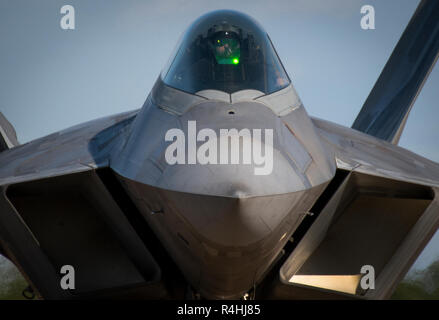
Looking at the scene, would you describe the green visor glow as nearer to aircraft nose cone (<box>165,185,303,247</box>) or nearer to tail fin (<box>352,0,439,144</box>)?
aircraft nose cone (<box>165,185,303,247</box>)

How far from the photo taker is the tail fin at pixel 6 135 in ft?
18.7

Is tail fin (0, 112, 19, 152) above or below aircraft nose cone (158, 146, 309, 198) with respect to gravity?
below

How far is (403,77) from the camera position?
22.1 ft

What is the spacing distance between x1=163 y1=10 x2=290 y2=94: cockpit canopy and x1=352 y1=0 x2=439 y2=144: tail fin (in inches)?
111

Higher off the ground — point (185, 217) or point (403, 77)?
point (403, 77)

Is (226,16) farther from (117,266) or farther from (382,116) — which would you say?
(382,116)

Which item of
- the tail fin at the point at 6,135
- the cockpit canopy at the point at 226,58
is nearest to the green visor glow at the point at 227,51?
the cockpit canopy at the point at 226,58

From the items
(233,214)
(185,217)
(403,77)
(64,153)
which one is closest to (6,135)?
(64,153)

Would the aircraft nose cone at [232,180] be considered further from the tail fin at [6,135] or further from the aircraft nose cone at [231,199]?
the tail fin at [6,135]

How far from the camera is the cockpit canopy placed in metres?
3.78

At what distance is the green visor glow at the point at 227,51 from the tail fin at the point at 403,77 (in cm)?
318

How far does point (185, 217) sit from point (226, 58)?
4.77 feet

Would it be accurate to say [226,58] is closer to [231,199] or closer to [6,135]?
[231,199]

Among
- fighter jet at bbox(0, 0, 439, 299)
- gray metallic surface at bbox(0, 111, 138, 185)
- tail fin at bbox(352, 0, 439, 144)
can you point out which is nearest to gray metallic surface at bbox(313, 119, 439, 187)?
fighter jet at bbox(0, 0, 439, 299)
